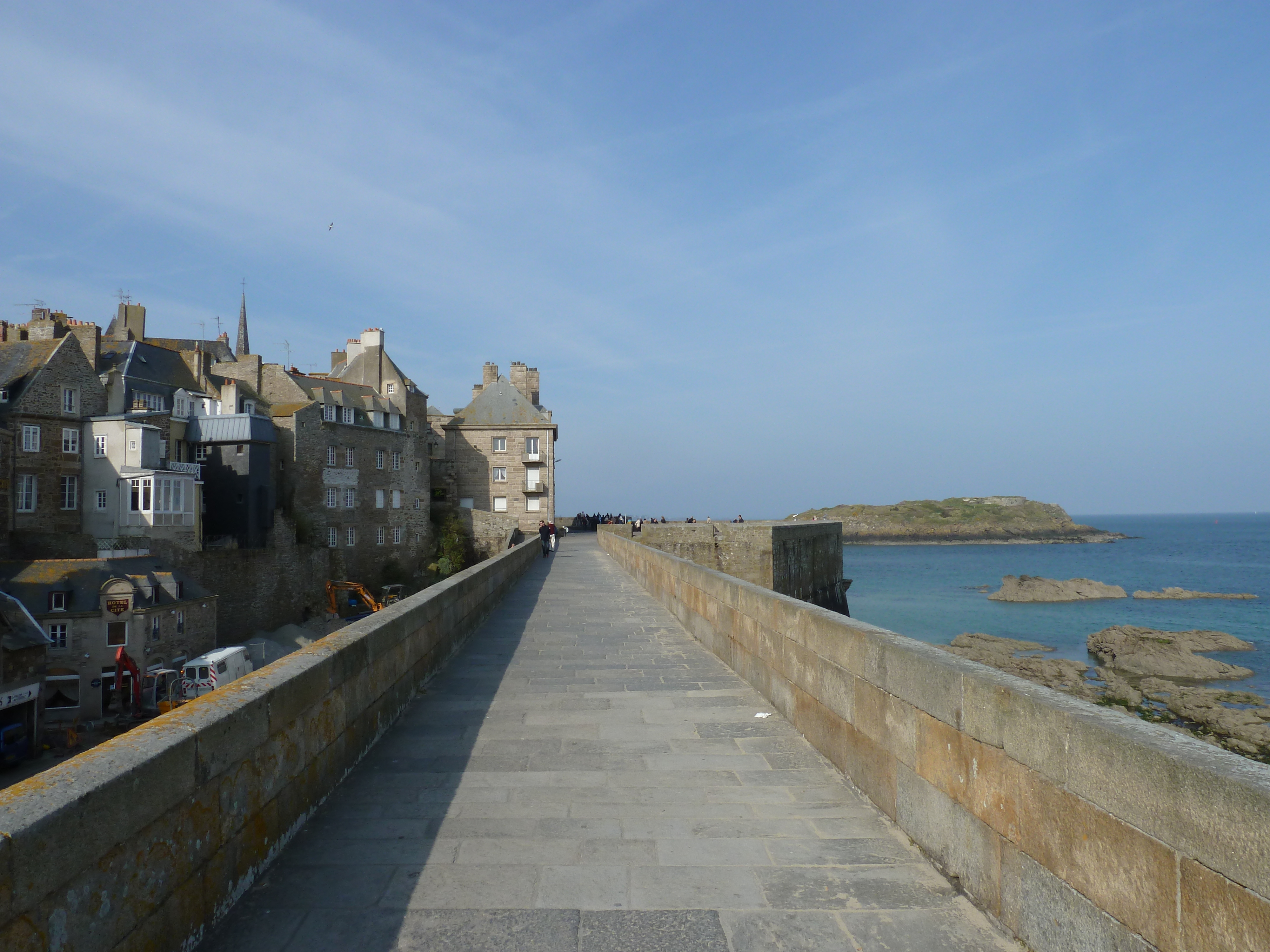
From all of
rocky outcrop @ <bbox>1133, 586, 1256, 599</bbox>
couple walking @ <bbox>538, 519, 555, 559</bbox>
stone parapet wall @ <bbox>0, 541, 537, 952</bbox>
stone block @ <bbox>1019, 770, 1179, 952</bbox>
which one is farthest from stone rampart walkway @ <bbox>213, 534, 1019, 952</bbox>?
rocky outcrop @ <bbox>1133, 586, 1256, 599</bbox>

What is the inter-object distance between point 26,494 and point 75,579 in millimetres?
6393

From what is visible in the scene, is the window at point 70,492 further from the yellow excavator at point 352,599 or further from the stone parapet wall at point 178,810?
the stone parapet wall at point 178,810

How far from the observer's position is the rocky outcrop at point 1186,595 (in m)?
54.4

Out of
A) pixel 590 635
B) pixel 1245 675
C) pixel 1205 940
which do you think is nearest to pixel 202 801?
pixel 1205 940

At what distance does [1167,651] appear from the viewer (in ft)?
99.4

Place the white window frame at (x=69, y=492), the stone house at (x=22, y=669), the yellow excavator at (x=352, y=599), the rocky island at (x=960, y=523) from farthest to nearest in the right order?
the rocky island at (x=960, y=523)
the yellow excavator at (x=352, y=599)
the white window frame at (x=69, y=492)
the stone house at (x=22, y=669)

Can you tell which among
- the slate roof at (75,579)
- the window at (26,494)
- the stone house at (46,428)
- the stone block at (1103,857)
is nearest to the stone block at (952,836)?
the stone block at (1103,857)

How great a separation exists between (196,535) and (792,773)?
146 ft

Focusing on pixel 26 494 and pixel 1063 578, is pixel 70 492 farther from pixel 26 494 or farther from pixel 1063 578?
pixel 1063 578

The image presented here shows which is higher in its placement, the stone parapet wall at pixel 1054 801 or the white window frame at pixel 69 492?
the white window frame at pixel 69 492

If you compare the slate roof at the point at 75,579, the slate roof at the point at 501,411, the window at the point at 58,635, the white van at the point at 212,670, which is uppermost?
the slate roof at the point at 501,411

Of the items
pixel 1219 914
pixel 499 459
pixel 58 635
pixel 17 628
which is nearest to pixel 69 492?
pixel 58 635

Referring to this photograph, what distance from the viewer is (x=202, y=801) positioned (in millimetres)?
2830

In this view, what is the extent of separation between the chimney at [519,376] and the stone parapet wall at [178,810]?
5812 cm
